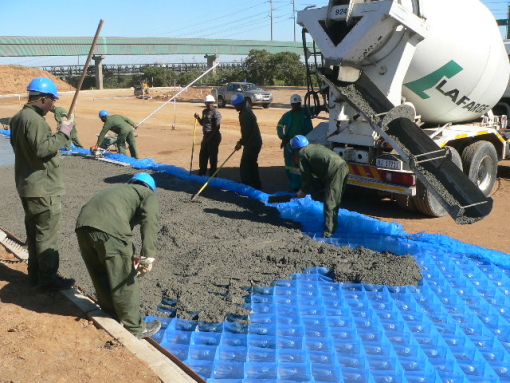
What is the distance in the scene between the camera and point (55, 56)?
5062 centimetres

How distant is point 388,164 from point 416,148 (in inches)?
20.6

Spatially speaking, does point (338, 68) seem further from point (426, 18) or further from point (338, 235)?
point (338, 235)

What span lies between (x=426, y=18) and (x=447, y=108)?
159 centimetres

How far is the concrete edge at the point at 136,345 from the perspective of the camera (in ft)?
12.1

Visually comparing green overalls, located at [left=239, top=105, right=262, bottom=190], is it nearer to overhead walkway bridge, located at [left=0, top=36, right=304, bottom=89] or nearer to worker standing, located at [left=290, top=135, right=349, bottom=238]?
worker standing, located at [left=290, top=135, right=349, bottom=238]

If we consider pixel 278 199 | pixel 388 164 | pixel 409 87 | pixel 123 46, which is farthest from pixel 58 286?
pixel 123 46

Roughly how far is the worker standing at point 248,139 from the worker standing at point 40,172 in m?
4.80

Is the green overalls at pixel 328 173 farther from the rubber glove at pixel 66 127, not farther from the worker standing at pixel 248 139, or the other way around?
the rubber glove at pixel 66 127

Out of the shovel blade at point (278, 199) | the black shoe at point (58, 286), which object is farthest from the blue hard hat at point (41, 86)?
the shovel blade at point (278, 199)

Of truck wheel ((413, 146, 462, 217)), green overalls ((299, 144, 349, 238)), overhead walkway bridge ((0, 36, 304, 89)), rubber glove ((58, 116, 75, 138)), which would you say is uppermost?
overhead walkway bridge ((0, 36, 304, 89))

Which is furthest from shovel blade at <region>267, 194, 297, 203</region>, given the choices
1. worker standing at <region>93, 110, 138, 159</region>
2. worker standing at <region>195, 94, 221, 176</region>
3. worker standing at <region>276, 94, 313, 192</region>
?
worker standing at <region>93, 110, 138, 159</region>

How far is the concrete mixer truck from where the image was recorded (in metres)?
7.16

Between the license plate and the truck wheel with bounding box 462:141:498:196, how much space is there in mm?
1560

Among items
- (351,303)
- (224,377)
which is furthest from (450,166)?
(224,377)
